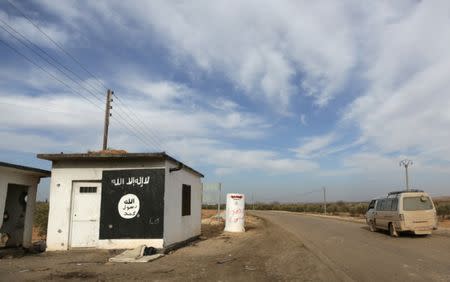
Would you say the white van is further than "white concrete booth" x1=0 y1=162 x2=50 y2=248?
Yes

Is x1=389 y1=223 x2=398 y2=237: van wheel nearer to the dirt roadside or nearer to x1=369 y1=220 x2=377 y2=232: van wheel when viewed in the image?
x1=369 y1=220 x2=377 y2=232: van wheel

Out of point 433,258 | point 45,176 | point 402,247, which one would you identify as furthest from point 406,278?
point 45,176

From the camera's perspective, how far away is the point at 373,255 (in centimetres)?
1402

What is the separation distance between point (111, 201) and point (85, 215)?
1300mm

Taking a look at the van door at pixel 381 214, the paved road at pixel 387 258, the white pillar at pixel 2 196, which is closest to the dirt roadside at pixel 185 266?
the paved road at pixel 387 258

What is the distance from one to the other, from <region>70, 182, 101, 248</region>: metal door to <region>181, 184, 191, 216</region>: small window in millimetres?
3878

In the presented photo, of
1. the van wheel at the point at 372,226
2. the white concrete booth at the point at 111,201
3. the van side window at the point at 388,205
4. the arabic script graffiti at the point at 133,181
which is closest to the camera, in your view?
the white concrete booth at the point at 111,201

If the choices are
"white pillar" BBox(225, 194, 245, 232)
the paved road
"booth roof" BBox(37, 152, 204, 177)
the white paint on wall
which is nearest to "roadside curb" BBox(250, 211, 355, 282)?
the paved road

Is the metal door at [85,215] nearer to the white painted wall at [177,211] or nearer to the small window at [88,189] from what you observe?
the small window at [88,189]

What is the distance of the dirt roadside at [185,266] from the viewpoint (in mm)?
10281

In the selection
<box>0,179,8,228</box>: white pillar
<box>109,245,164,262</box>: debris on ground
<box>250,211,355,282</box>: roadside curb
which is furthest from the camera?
<box>0,179,8,228</box>: white pillar

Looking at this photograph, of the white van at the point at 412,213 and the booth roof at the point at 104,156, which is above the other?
the booth roof at the point at 104,156

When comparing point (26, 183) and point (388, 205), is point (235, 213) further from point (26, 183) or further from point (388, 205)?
point (26, 183)

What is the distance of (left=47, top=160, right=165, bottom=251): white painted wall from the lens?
16188mm
